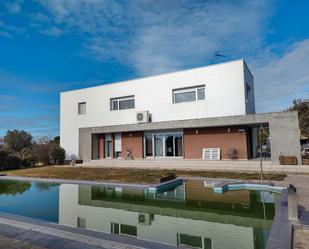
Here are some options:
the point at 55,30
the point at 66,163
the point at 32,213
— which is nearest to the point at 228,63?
the point at 55,30

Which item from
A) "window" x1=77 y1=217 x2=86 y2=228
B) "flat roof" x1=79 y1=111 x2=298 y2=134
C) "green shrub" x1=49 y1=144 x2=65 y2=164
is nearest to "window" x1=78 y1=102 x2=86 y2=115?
"flat roof" x1=79 y1=111 x2=298 y2=134

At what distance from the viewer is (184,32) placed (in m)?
19.5

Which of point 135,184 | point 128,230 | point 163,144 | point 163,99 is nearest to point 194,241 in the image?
point 128,230

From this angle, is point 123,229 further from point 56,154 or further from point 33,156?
point 33,156

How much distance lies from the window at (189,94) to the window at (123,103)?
476 centimetres

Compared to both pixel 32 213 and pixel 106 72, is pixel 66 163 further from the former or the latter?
pixel 32 213

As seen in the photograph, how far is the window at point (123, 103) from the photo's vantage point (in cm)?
2426

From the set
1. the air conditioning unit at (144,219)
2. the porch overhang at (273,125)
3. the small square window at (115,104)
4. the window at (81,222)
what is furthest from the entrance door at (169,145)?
the window at (81,222)

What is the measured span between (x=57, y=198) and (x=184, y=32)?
51.1 ft

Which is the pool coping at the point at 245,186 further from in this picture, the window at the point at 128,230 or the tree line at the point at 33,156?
the tree line at the point at 33,156

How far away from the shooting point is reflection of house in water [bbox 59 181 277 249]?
19.4 feet

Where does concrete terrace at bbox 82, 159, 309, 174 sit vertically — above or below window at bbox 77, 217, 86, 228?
above

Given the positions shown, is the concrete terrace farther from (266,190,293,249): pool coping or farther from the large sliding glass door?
(266,190,293,249): pool coping

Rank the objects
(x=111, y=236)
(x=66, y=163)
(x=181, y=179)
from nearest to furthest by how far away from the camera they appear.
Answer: (x=111, y=236) < (x=181, y=179) < (x=66, y=163)
